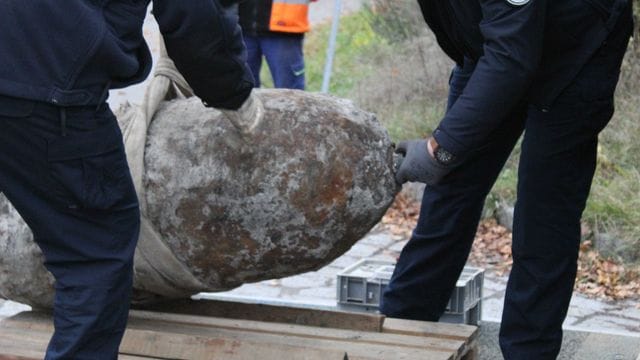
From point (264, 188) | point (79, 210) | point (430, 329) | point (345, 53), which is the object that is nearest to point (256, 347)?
point (264, 188)

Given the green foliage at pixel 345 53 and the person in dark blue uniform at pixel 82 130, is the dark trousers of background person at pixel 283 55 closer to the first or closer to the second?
the green foliage at pixel 345 53

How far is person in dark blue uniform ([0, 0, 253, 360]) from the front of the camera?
2.98m

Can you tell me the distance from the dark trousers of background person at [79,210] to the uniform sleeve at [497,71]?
987 millimetres

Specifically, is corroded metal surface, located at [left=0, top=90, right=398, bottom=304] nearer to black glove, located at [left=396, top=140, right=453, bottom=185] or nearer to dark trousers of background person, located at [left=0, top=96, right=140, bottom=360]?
black glove, located at [left=396, top=140, right=453, bottom=185]

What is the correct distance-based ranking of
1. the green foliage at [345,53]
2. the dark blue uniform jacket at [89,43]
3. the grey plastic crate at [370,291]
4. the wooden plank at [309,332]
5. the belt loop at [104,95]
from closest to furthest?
the dark blue uniform jacket at [89,43] < the belt loop at [104,95] < the wooden plank at [309,332] < the grey plastic crate at [370,291] < the green foliage at [345,53]

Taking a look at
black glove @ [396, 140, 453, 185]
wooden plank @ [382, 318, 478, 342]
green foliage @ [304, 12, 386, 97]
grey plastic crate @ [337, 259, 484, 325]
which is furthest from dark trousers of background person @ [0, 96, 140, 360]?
green foliage @ [304, 12, 386, 97]

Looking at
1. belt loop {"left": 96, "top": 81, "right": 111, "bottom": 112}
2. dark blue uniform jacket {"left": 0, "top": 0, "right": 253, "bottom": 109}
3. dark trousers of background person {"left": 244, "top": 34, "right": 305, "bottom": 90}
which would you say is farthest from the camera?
dark trousers of background person {"left": 244, "top": 34, "right": 305, "bottom": 90}

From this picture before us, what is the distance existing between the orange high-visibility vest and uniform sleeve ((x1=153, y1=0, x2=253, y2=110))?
3480mm

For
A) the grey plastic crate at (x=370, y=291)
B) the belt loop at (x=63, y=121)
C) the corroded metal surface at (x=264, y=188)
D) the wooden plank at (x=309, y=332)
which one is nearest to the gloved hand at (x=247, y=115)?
the corroded metal surface at (x=264, y=188)

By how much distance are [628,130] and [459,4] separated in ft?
10.6

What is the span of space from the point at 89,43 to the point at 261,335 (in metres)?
1.27

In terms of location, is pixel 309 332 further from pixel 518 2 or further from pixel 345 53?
pixel 345 53

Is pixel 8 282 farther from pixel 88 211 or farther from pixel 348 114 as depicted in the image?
pixel 348 114

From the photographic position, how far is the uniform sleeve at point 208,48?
3.13 metres
